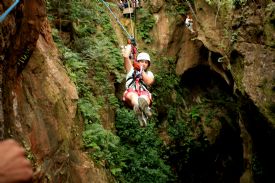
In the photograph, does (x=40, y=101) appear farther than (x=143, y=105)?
No

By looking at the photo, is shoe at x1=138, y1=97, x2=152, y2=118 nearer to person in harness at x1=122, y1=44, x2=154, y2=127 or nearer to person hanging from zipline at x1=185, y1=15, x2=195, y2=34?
person in harness at x1=122, y1=44, x2=154, y2=127

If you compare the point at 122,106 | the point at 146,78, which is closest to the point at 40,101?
the point at 146,78

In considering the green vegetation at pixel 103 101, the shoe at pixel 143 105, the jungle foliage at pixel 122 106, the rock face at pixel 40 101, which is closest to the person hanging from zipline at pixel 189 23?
the jungle foliage at pixel 122 106

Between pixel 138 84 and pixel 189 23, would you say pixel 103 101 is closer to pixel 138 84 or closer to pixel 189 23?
pixel 138 84

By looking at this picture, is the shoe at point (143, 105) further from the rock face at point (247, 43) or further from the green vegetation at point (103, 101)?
the rock face at point (247, 43)

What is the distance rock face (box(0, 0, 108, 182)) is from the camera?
4370mm

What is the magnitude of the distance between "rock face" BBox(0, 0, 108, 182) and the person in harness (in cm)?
113

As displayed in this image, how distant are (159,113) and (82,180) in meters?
9.51

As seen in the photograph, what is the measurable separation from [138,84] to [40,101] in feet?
7.77

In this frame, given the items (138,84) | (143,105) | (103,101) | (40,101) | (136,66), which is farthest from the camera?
(103,101)

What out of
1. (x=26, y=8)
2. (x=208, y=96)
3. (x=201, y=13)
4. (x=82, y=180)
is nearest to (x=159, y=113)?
(x=208, y=96)

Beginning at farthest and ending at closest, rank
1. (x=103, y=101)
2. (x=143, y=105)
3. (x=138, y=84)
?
(x=103, y=101) < (x=138, y=84) < (x=143, y=105)

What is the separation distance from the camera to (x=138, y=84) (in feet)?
25.3

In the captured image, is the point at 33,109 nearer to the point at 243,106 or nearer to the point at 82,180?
the point at 82,180
